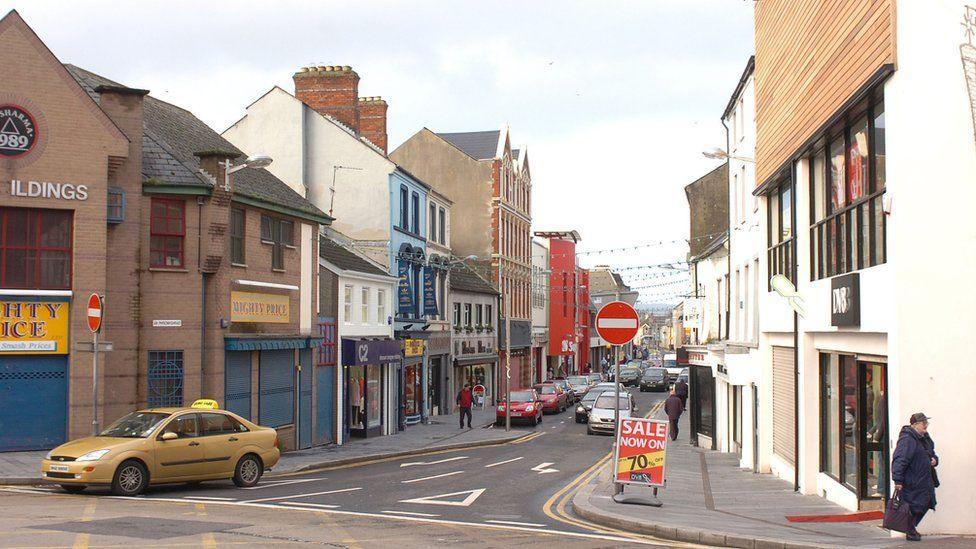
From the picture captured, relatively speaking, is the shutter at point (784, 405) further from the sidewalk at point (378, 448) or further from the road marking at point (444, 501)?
the sidewalk at point (378, 448)

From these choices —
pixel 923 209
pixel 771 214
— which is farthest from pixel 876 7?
pixel 771 214

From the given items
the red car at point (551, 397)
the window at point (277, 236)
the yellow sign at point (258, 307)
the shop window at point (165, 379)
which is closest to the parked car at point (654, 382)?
the red car at point (551, 397)

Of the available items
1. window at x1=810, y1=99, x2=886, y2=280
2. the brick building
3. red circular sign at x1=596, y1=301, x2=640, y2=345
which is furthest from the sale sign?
the brick building

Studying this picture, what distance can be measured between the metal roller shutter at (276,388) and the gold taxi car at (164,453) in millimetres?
8101

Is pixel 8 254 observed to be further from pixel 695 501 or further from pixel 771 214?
pixel 771 214

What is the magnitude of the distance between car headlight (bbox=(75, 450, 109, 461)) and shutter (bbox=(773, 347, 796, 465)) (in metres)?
12.8

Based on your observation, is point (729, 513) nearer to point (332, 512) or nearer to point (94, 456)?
point (332, 512)

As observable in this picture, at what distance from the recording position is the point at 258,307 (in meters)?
27.8

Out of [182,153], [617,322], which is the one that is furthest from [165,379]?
[617,322]

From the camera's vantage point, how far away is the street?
40.8 ft

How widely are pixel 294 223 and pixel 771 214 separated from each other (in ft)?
45.6

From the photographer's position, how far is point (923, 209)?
12953 millimetres

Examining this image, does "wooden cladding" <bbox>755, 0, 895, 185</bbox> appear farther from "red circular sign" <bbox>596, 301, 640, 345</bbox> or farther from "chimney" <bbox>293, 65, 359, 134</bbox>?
"chimney" <bbox>293, 65, 359, 134</bbox>

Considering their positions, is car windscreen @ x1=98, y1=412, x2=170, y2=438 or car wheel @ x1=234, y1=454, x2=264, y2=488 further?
car wheel @ x1=234, y1=454, x2=264, y2=488
